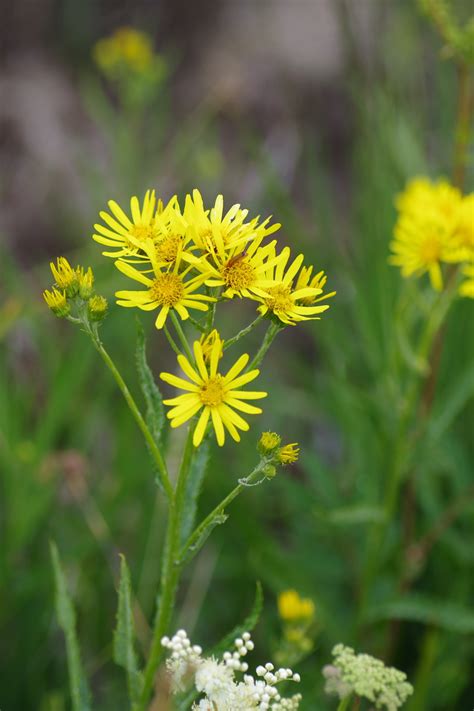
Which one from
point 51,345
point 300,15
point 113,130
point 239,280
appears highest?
point 300,15

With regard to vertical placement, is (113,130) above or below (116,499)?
above

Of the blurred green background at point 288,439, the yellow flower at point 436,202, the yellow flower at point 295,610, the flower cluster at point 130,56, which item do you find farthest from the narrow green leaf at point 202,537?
the flower cluster at point 130,56

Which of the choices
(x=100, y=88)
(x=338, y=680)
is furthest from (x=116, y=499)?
(x=100, y=88)

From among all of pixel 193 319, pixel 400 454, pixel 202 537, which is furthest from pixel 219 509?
pixel 400 454

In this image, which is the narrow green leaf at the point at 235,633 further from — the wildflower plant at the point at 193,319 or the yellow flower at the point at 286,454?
the yellow flower at the point at 286,454

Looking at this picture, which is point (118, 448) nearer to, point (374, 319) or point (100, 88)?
point (374, 319)

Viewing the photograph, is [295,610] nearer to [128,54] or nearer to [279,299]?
[279,299]
